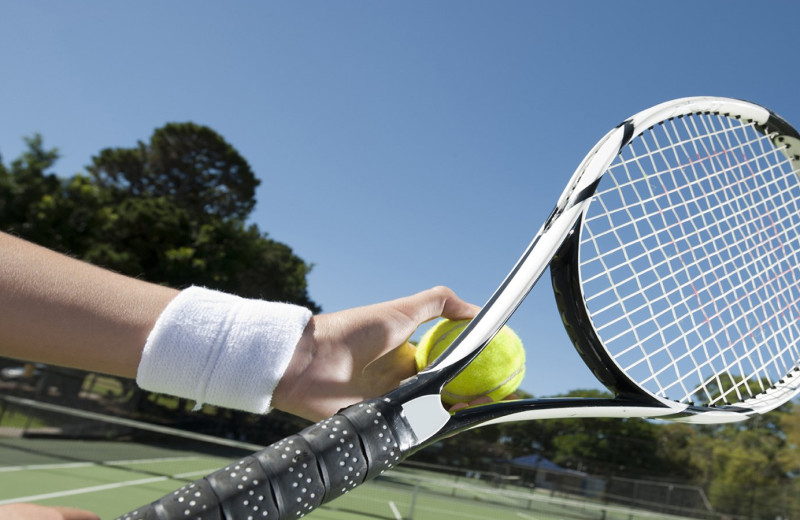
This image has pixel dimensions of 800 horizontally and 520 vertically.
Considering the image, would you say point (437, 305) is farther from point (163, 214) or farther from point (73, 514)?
point (163, 214)

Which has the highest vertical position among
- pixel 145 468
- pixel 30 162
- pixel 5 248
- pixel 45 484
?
pixel 30 162

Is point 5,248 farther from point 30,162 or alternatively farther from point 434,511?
point 30,162

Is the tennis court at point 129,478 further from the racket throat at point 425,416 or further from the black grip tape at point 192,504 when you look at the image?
the black grip tape at point 192,504

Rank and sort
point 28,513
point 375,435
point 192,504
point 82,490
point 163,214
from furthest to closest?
point 163,214 → point 82,490 → point 375,435 → point 192,504 → point 28,513

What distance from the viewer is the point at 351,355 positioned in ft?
4.11

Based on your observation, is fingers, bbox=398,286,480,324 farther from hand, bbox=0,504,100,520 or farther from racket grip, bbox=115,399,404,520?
hand, bbox=0,504,100,520

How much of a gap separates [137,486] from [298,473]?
289 inches

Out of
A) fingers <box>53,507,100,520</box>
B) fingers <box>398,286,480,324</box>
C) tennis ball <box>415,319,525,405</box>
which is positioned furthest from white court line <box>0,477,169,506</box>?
fingers <box>53,507,100,520</box>

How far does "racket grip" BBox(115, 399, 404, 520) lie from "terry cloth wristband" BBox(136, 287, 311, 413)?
0.16 m

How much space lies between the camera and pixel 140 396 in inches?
639

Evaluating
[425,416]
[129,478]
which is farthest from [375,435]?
[129,478]

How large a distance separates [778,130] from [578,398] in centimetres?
121

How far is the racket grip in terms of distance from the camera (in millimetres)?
845

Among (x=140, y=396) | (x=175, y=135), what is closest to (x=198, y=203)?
(x=175, y=135)
